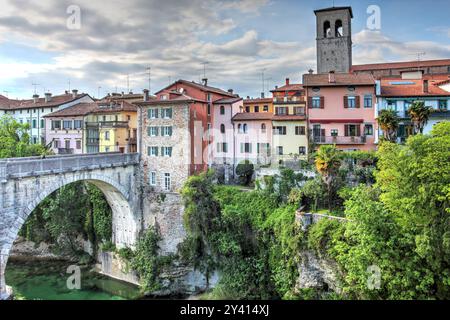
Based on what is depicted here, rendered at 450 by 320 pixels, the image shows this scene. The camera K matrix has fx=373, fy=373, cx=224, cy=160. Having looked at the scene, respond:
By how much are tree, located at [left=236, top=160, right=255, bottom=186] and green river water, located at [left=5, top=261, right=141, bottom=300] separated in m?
12.1

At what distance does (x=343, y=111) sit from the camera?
29609 millimetres

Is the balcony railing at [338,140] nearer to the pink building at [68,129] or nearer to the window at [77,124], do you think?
the pink building at [68,129]

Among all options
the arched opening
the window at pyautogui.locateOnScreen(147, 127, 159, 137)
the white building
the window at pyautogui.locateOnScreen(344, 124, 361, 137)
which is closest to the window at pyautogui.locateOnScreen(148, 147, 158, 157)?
the window at pyautogui.locateOnScreen(147, 127, 159, 137)

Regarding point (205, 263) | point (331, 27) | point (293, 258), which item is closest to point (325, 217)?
point (293, 258)

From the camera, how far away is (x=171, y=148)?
30891 millimetres

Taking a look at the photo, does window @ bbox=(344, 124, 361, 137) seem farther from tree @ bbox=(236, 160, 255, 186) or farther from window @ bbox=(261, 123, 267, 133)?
tree @ bbox=(236, 160, 255, 186)

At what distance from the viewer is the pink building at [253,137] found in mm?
33094

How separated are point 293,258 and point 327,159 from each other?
6154 millimetres

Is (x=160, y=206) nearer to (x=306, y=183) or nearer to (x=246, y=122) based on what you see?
(x=246, y=122)

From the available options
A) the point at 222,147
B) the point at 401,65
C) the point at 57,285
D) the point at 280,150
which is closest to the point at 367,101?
the point at 280,150

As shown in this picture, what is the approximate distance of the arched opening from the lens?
30.1m

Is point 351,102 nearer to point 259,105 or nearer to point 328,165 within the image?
point 328,165

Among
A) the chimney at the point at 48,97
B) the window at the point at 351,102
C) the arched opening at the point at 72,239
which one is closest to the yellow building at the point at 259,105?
the window at the point at 351,102

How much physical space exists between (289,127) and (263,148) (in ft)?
10.3
